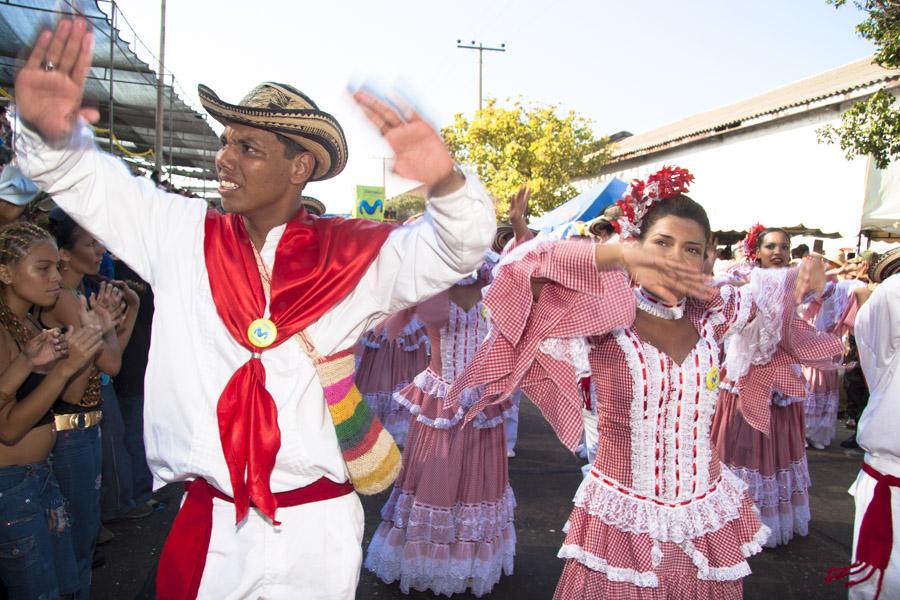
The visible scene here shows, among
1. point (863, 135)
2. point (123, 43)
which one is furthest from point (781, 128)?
point (123, 43)

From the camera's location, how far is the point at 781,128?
58.8 feet

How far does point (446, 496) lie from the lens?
438 cm

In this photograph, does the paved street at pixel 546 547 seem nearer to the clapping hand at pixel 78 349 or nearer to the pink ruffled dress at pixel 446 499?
the pink ruffled dress at pixel 446 499

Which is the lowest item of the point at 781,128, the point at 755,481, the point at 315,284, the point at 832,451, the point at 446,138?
the point at 832,451

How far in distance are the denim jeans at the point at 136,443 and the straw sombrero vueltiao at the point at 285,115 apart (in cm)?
380

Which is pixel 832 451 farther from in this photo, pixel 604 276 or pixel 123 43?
pixel 123 43

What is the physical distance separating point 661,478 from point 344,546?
50.0 inches

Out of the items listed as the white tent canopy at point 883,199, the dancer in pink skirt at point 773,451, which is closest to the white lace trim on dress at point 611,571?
the dancer in pink skirt at point 773,451

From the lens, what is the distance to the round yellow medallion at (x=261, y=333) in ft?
6.73

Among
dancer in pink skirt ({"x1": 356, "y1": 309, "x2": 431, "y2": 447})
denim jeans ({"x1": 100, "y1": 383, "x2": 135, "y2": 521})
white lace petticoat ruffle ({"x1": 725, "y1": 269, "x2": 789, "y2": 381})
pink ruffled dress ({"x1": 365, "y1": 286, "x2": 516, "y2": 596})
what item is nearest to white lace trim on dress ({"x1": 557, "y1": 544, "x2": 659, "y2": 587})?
white lace petticoat ruffle ({"x1": 725, "y1": 269, "x2": 789, "y2": 381})

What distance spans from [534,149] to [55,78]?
24375 millimetres

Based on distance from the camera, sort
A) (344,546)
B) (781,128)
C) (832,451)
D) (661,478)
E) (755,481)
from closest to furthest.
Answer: (344,546) → (661,478) → (755,481) → (832,451) → (781,128)

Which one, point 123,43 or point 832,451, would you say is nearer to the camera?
point 832,451

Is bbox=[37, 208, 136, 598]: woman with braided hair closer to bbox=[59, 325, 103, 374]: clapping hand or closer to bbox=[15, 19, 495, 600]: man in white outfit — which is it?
bbox=[59, 325, 103, 374]: clapping hand
